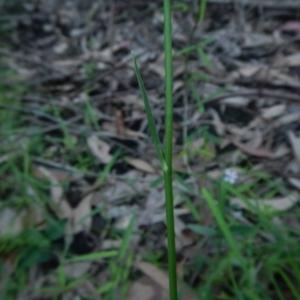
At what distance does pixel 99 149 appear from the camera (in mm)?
1569

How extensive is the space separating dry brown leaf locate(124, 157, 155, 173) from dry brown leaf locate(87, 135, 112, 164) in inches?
2.6

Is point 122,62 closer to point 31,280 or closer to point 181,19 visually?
point 181,19


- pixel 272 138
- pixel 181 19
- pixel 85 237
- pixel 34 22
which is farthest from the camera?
pixel 34 22

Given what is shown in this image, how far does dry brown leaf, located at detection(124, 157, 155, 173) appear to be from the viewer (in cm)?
147

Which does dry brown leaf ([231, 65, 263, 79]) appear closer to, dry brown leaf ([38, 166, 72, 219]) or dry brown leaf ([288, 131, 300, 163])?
dry brown leaf ([288, 131, 300, 163])

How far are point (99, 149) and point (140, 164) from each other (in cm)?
17

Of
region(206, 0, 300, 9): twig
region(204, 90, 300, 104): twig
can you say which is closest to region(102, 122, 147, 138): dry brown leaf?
region(204, 90, 300, 104): twig

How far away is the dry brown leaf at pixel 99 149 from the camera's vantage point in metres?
1.54

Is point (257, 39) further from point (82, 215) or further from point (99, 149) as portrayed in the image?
point (82, 215)

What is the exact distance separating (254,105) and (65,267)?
0.86 m

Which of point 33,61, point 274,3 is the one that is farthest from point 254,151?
point 33,61

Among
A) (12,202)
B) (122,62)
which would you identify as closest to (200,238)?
(12,202)

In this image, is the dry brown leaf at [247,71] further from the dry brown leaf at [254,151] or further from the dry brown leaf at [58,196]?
the dry brown leaf at [58,196]

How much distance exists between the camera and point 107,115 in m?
1.71
